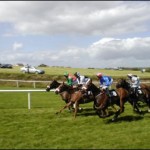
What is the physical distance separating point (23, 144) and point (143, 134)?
3.90 meters

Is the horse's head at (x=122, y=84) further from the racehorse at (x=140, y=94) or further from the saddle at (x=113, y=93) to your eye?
the saddle at (x=113, y=93)

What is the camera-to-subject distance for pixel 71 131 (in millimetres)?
12281

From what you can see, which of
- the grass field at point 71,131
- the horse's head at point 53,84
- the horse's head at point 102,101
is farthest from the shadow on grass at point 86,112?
the horse's head at point 102,101

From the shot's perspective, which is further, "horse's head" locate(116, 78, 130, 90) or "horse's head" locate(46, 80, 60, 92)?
"horse's head" locate(46, 80, 60, 92)

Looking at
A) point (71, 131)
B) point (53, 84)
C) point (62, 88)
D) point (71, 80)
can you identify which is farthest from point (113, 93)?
point (53, 84)

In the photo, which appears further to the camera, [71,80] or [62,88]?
[71,80]

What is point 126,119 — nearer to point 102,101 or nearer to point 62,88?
point 102,101

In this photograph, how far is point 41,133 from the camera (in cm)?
1196

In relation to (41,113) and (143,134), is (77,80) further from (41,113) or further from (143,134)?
(143,134)

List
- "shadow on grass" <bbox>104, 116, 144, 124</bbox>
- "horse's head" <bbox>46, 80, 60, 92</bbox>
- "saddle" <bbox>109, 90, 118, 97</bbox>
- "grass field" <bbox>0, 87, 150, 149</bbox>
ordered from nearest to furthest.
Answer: "grass field" <bbox>0, 87, 150, 149</bbox>
"shadow on grass" <bbox>104, 116, 144, 124</bbox>
"saddle" <bbox>109, 90, 118, 97</bbox>
"horse's head" <bbox>46, 80, 60, 92</bbox>

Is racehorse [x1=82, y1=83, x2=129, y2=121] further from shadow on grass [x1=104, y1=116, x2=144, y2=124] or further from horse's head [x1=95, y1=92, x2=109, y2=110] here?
shadow on grass [x1=104, y1=116, x2=144, y2=124]

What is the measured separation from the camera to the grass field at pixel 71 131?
34.3 ft

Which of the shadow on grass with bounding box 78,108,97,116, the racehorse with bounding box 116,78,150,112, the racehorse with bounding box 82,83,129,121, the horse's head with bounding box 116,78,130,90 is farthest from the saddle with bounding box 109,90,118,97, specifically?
the shadow on grass with bounding box 78,108,97,116

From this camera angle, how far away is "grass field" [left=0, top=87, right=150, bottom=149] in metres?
10.4
